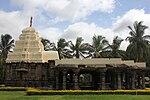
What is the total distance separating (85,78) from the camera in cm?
7994

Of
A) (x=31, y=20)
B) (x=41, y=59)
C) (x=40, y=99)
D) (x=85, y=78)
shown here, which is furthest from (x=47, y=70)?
(x=85, y=78)

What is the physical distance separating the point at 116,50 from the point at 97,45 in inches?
184

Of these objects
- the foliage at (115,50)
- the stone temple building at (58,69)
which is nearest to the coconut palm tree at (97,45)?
the foliage at (115,50)

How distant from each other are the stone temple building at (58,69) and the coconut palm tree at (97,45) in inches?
474

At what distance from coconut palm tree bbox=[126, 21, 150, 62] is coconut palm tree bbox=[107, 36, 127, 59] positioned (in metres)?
2.27

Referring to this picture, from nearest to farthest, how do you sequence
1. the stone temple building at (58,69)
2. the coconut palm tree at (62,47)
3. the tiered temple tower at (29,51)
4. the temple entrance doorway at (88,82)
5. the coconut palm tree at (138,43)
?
the stone temple building at (58,69), the temple entrance doorway at (88,82), the tiered temple tower at (29,51), the coconut palm tree at (138,43), the coconut palm tree at (62,47)

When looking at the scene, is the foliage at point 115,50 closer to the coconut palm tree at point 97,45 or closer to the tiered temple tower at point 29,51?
the coconut palm tree at point 97,45

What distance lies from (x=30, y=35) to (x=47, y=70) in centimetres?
1016

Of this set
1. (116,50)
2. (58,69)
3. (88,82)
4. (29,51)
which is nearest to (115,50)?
(116,50)

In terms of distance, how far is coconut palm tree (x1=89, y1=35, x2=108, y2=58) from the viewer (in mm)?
59406

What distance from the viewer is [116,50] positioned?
5822cm

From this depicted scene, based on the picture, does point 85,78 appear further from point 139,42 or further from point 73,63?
point 73,63

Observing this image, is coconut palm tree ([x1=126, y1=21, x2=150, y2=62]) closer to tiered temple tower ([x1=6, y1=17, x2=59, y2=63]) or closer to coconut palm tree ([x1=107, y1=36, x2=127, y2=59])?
coconut palm tree ([x1=107, y1=36, x2=127, y2=59])

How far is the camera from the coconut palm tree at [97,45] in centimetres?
5941
